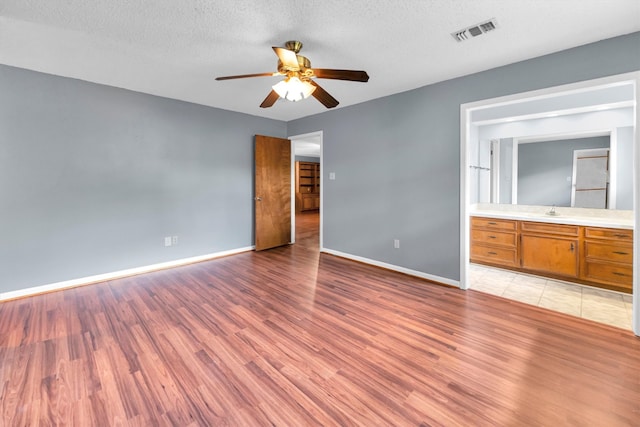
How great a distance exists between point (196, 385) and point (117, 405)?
1.33 ft

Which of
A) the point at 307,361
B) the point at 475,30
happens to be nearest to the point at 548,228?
the point at 475,30

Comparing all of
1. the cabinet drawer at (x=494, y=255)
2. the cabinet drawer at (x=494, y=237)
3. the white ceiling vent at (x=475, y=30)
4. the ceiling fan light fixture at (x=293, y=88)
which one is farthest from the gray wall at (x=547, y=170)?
the ceiling fan light fixture at (x=293, y=88)

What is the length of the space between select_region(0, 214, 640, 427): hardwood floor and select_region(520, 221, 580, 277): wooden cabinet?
1107mm

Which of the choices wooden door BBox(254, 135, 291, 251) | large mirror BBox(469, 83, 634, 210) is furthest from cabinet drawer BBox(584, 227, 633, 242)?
wooden door BBox(254, 135, 291, 251)

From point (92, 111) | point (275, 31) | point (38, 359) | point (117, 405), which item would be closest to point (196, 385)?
point (117, 405)

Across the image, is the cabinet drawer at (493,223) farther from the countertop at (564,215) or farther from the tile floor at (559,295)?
the tile floor at (559,295)

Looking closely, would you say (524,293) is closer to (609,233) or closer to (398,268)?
(609,233)

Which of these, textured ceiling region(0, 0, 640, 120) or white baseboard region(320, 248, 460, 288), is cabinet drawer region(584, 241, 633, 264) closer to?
white baseboard region(320, 248, 460, 288)

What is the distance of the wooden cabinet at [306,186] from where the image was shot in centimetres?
1100

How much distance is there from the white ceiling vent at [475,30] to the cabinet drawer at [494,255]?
9.24 ft

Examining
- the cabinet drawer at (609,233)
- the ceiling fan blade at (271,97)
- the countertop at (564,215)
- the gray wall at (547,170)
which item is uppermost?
the ceiling fan blade at (271,97)

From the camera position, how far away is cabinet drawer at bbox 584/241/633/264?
9.72 feet

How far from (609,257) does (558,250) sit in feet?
1.43

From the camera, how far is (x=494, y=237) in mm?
3947
